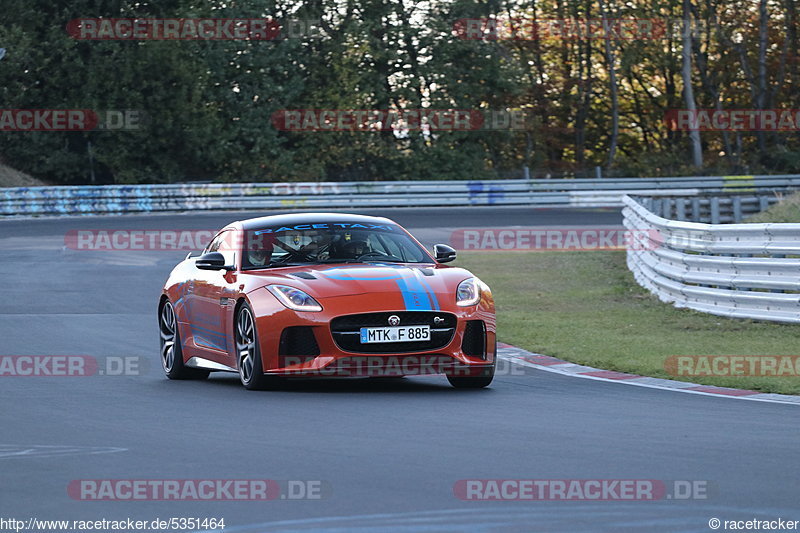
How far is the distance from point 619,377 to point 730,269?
4942mm

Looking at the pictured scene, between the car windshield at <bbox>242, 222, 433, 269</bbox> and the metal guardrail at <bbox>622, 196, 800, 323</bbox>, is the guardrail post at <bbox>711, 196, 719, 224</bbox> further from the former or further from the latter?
the car windshield at <bbox>242, 222, 433, 269</bbox>

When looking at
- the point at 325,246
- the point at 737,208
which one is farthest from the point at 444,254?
the point at 737,208

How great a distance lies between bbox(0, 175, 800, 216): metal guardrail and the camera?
3700 centimetres

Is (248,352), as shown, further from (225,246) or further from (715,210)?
(715,210)

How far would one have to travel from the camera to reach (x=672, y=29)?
54438 millimetres

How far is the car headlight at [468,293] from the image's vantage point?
10.6m

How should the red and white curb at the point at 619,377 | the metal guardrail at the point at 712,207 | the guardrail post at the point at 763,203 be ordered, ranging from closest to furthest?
the red and white curb at the point at 619,377
the metal guardrail at the point at 712,207
the guardrail post at the point at 763,203

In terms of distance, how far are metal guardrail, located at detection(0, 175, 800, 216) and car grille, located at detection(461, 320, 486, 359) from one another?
25.1 m

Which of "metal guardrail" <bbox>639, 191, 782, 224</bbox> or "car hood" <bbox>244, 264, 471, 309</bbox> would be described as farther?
"metal guardrail" <bbox>639, 191, 782, 224</bbox>

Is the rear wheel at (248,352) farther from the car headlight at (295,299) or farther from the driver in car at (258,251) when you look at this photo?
the driver in car at (258,251)

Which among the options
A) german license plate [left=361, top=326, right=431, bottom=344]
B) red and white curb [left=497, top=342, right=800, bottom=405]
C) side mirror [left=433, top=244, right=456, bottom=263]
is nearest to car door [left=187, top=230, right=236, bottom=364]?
german license plate [left=361, top=326, right=431, bottom=344]

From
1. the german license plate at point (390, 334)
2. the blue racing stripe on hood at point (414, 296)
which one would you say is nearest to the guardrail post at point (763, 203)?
the blue racing stripe on hood at point (414, 296)

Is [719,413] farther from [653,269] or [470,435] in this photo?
[653,269]

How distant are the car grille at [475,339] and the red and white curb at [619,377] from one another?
3.77ft
